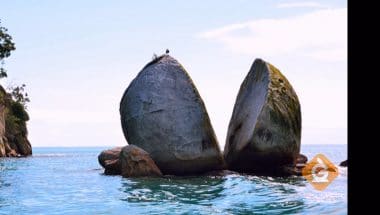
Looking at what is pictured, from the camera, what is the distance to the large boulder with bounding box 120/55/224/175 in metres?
21.2

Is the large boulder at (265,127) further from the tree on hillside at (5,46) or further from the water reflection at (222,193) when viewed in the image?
the tree on hillside at (5,46)

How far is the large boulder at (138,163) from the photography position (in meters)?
20.6

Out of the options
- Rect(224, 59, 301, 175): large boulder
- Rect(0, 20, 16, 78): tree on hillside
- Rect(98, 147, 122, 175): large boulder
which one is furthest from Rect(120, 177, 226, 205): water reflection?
Rect(0, 20, 16, 78): tree on hillside

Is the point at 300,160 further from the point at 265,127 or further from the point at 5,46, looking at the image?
the point at 5,46

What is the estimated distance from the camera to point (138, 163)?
20.6 meters

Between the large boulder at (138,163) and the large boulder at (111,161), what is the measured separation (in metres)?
2.67

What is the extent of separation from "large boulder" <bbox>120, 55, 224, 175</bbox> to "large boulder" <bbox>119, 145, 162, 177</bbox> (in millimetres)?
734

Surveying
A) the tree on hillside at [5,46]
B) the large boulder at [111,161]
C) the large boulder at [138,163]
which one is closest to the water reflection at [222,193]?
the large boulder at [138,163]

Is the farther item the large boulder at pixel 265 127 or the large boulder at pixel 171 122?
the large boulder at pixel 171 122

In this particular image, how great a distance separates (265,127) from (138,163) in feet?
15.9

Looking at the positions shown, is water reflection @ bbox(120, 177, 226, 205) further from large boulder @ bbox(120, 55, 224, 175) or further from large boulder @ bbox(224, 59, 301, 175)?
large boulder @ bbox(224, 59, 301, 175)

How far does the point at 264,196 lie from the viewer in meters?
14.0

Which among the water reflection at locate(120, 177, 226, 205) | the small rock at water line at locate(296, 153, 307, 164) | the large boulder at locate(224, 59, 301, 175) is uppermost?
the large boulder at locate(224, 59, 301, 175)
